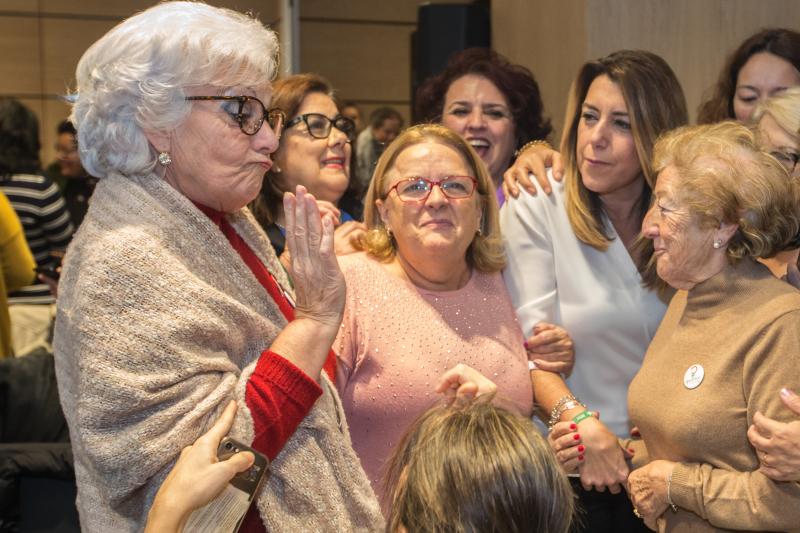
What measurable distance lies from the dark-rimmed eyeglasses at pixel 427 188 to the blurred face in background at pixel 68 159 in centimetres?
332

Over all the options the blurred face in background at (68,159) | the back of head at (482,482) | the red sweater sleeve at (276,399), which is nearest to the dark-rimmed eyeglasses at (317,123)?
the red sweater sleeve at (276,399)

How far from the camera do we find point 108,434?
1.65 m

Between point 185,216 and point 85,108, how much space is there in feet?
0.88

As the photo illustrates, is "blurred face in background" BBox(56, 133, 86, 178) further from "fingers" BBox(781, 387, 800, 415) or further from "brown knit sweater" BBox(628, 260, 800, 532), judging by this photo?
"fingers" BBox(781, 387, 800, 415)

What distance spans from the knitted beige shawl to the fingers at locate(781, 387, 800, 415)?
812mm

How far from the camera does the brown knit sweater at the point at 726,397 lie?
2.00m

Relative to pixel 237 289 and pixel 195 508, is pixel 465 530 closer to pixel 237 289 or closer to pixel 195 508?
pixel 195 508

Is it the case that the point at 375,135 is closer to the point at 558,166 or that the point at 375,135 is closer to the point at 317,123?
the point at 317,123

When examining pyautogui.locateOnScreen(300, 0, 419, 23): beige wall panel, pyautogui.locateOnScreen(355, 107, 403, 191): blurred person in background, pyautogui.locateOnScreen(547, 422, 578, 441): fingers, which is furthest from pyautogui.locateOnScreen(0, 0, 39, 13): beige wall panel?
pyautogui.locateOnScreen(547, 422, 578, 441): fingers

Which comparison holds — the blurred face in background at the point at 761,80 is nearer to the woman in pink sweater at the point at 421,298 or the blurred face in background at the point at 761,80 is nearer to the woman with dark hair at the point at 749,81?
the woman with dark hair at the point at 749,81

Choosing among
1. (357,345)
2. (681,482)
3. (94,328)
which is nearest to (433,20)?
(357,345)

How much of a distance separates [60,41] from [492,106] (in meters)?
5.96

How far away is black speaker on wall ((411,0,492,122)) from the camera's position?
4699 mm

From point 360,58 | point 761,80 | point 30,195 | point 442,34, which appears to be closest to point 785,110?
point 761,80
